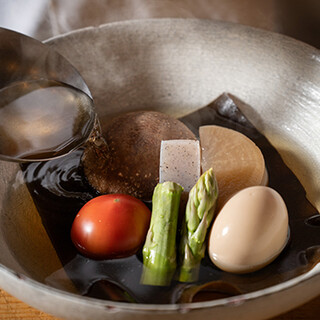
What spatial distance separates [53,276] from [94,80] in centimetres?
86

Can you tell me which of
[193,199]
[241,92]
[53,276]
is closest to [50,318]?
[53,276]

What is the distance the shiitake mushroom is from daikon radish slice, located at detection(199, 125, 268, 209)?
0.36 feet

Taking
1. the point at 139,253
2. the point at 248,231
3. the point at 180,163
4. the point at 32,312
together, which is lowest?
the point at 32,312

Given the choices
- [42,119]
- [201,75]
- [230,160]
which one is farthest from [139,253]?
[201,75]

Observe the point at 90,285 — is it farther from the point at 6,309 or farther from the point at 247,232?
the point at 247,232

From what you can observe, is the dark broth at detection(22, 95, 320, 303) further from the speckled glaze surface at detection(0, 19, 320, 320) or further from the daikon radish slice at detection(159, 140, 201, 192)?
the daikon radish slice at detection(159, 140, 201, 192)

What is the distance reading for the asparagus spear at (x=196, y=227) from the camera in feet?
3.63

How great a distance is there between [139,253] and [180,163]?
11.8 inches

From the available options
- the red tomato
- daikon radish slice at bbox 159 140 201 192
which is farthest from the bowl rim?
daikon radish slice at bbox 159 140 201 192

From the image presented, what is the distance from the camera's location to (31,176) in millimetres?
1444

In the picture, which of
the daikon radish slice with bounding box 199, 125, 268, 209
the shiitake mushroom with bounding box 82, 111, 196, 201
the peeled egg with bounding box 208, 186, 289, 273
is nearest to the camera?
the peeled egg with bounding box 208, 186, 289, 273

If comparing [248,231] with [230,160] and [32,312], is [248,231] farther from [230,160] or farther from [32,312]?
[32,312]

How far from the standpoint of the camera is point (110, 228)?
1140mm

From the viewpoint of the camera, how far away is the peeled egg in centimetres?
103
